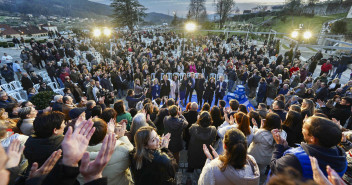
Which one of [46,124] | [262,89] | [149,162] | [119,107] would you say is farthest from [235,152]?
[262,89]

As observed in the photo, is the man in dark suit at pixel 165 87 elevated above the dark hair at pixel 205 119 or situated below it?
below

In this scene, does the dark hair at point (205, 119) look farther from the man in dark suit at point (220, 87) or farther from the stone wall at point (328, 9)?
the stone wall at point (328, 9)

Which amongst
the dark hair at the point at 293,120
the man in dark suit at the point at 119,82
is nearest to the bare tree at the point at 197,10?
the man in dark suit at the point at 119,82

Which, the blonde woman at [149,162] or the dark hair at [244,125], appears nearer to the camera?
the blonde woman at [149,162]

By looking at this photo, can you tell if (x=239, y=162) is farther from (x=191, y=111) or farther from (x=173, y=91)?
(x=173, y=91)

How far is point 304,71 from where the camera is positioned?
29.8 feet

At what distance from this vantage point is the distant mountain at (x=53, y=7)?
113688 millimetres

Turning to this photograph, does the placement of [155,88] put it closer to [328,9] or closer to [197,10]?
[197,10]

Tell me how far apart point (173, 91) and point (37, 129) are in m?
6.08

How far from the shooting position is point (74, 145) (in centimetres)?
115

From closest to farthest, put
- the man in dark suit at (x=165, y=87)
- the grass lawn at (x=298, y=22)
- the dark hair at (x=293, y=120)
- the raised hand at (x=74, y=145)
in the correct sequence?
the raised hand at (x=74, y=145) < the dark hair at (x=293, y=120) < the man in dark suit at (x=165, y=87) < the grass lawn at (x=298, y=22)

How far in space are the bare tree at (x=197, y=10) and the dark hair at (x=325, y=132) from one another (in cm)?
5202

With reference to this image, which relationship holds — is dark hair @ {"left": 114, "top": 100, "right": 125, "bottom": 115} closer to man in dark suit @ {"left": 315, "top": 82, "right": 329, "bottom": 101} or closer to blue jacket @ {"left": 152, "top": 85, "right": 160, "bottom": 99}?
blue jacket @ {"left": 152, "top": 85, "right": 160, "bottom": 99}

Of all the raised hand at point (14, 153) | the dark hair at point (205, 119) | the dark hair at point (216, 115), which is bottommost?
the dark hair at point (216, 115)
